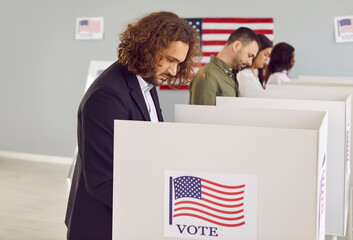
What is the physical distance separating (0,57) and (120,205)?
558 centimetres

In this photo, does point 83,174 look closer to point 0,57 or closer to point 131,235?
point 131,235

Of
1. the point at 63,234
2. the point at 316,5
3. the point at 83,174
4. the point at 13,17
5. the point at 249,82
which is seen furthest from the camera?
the point at 13,17

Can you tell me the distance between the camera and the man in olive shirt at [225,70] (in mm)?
2873

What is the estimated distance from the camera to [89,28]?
19.4 ft

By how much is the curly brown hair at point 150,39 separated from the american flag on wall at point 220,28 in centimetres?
379

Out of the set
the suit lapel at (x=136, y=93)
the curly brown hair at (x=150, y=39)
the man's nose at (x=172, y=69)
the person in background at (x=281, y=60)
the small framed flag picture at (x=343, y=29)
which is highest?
the small framed flag picture at (x=343, y=29)

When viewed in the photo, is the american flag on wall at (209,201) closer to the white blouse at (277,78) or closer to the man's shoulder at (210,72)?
the man's shoulder at (210,72)

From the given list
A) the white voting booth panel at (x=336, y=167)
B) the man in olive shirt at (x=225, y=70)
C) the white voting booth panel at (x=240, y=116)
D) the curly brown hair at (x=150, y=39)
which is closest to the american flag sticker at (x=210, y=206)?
the white voting booth panel at (x=240, y=116)

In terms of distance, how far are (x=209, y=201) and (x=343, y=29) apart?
4.41 meters

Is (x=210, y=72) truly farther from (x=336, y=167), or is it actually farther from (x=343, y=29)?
(x=343, y=29)

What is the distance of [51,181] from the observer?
5.30m

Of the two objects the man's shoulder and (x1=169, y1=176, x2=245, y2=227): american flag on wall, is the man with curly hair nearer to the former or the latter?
(x1=169, y1=176, x2=245, y2=227): american flag on wall

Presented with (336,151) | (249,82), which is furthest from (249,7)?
(336,151)

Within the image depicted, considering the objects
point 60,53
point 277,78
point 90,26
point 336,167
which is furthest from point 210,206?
point 60,53
